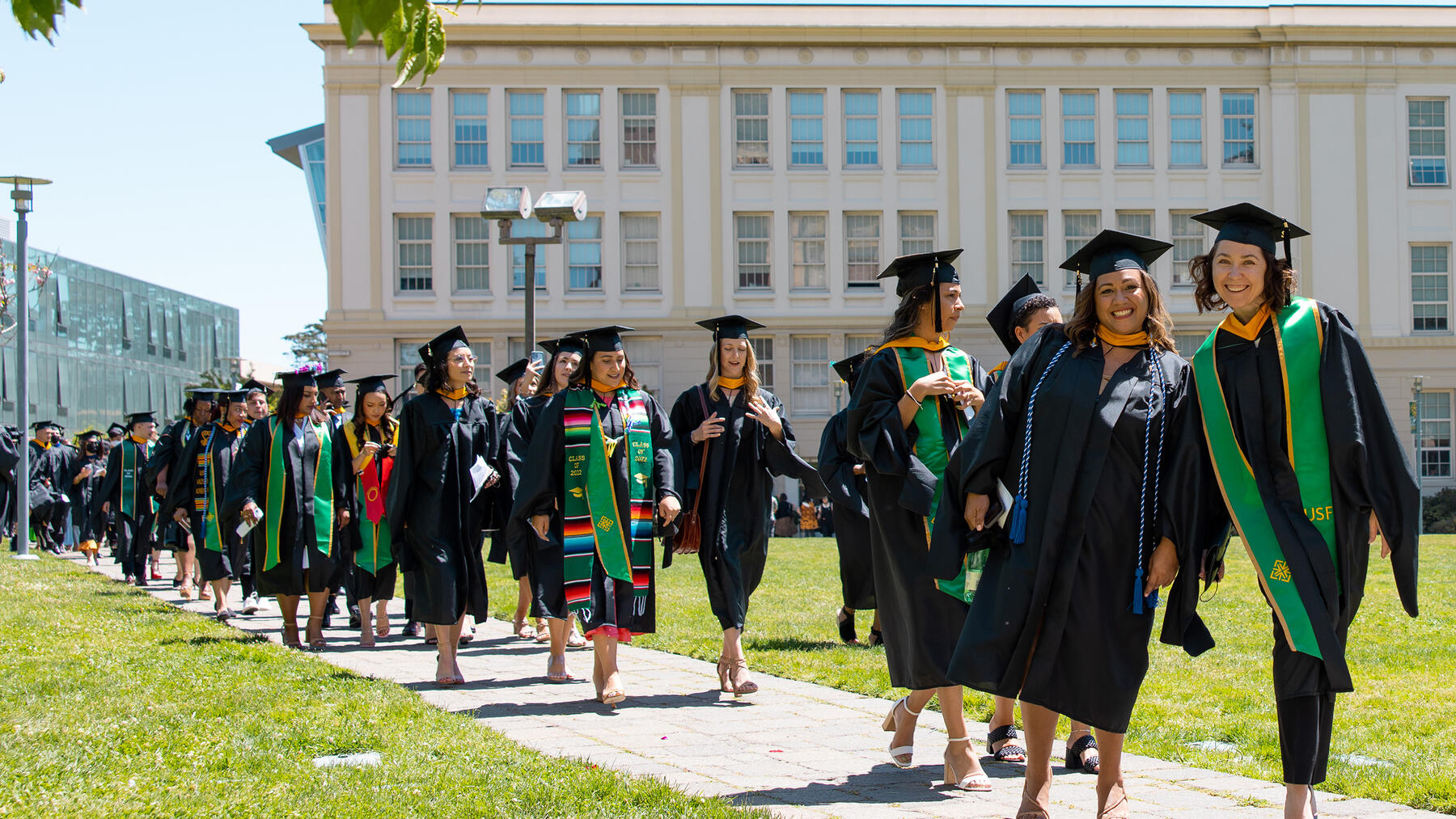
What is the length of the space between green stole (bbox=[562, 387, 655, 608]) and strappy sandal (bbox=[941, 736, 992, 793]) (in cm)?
265

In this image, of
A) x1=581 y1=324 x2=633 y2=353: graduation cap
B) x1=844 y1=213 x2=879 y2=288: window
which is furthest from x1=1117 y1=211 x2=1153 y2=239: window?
x1=581 y1=324 x2=633 y2=353: graduation cap

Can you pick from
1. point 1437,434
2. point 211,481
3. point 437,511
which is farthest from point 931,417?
point 1437,434

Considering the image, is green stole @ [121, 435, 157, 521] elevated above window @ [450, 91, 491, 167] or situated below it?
below

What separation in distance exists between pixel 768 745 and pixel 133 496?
13.3 m

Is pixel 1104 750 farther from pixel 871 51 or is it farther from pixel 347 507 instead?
pixel 871 51

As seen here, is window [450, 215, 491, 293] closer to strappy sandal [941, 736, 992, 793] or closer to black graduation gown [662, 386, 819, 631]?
black graduation gown [662, 386, 819, 631]

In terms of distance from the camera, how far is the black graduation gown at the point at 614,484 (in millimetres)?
7742

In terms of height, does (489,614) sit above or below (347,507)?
below

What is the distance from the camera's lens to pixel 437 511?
8805mm

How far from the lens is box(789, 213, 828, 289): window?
129 ft

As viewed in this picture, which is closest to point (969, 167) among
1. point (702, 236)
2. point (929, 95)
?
point (929, 95)

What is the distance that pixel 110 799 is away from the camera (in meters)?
4.97

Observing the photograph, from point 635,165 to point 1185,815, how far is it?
34807 millimetres

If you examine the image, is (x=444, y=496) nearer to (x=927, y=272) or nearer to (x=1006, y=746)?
(x=927, y=272)
